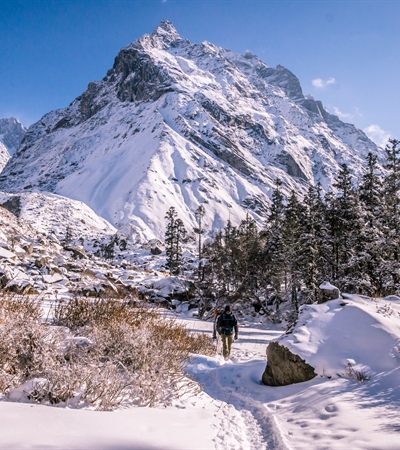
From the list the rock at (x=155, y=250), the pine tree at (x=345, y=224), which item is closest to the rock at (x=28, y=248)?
the pine tree at (x=345, y=224)

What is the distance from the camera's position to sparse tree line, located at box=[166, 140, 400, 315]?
18578 mm

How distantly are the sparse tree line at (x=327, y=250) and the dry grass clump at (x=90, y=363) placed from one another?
13034 millimetres

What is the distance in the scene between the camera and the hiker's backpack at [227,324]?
965 cm

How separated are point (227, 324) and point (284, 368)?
11.2ft

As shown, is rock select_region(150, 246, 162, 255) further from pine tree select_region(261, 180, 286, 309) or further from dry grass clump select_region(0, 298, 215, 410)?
dry grass clump select_region(0, 298, 215, 410)

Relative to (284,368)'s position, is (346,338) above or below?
above

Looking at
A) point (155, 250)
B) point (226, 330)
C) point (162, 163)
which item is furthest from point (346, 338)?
point (162, 163)

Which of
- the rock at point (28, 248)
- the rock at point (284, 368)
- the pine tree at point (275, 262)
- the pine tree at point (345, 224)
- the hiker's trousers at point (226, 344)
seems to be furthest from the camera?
the pine tree at point (275, 262)

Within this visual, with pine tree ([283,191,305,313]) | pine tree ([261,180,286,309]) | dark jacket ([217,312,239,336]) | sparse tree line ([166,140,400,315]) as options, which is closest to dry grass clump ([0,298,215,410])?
dark jacket ([217,312,239,336])

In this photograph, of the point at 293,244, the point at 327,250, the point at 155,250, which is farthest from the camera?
the point at 155,250

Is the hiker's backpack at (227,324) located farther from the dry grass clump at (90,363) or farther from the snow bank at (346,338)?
the dry grass clump at (90,363)

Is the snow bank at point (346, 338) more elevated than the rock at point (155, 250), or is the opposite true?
the rock at point (155, 250)

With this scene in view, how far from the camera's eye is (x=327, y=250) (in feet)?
79.2

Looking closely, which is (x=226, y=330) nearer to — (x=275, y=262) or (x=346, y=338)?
(x=346, y=338)
